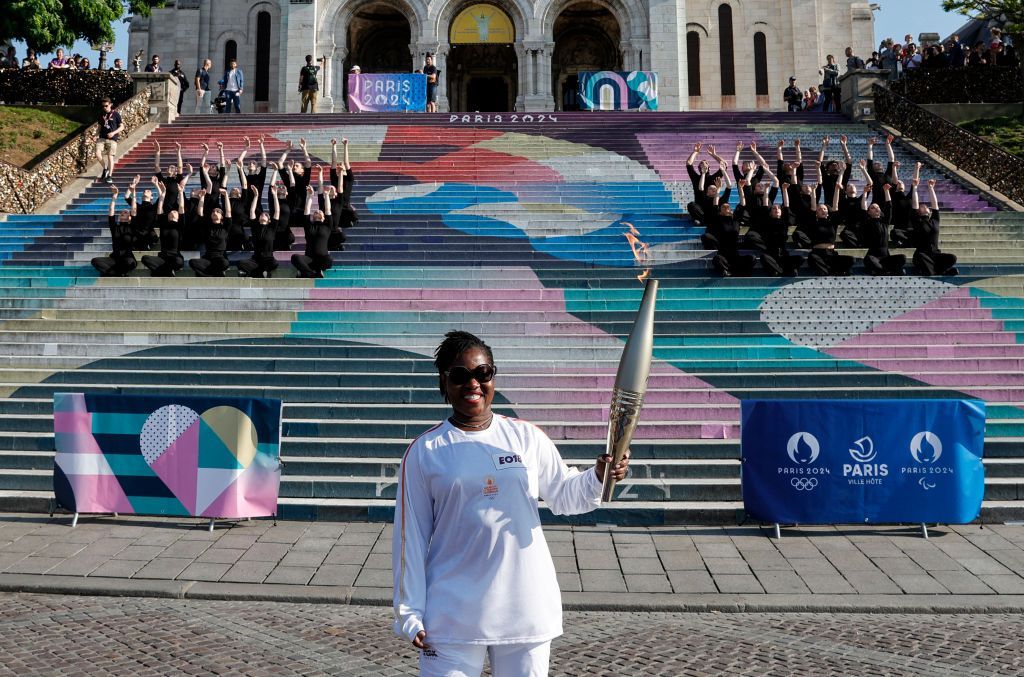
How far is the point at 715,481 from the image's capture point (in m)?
8.32

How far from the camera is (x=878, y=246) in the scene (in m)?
13.3

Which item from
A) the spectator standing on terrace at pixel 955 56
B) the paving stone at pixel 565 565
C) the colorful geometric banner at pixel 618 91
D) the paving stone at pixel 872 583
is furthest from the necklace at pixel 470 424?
the spectator standing on terrace at pixel 955 56

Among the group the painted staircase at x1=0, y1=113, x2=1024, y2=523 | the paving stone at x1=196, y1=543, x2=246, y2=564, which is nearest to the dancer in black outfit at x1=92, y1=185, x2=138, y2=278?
the painted staircase at x1=0, y1=113, x2=1024, y2=523

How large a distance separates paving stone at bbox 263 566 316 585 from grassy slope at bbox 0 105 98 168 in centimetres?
1870

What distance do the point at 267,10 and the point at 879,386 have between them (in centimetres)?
3369

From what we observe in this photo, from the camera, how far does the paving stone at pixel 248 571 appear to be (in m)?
6.13

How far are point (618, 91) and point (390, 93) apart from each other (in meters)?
7.32

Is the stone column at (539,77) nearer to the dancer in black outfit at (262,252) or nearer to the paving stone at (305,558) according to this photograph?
the dancer in black outfit at (262,252)

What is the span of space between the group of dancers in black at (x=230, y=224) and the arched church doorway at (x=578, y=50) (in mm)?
21500

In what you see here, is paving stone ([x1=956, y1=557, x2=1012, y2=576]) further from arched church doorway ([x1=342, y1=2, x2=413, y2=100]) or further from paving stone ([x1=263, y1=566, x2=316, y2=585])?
arched church doorway ([x1=342, y1=2, x2=413, y2=100])

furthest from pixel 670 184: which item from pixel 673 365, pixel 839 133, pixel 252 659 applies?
pixel 252 659

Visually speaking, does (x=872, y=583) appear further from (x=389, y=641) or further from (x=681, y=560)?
(x=389, y=641)

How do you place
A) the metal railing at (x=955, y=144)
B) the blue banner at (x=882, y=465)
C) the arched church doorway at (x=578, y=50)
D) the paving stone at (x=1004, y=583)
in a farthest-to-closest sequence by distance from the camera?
the arched church doorway at (x=578, y=50) < the metal railing at (x=955, y=144) < the blue banner at (x=882, y=465) < the paving stone at (x=1004, y=583)

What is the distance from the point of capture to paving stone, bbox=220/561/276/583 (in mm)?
6133
